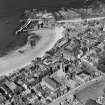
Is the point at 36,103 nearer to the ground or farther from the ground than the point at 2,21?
nearer to the ground

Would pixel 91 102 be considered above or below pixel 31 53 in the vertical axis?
below

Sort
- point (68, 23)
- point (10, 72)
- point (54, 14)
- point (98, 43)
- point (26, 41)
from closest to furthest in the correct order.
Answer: point (10, 72) → point (98, 43) → point (26, 41) → point (68, 23) → point (54, 14)

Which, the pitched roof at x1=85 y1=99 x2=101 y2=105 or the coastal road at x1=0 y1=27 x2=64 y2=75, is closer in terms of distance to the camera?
the pitched roof at x1=85 y1=99 x2=101 y2=105

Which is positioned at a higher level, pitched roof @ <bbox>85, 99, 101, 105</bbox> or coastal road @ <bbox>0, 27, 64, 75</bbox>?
coastal road @ <bbox>0, 27, 64, 75</bbox>

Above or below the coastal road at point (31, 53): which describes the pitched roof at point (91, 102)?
below

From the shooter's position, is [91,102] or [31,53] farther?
[31,53]

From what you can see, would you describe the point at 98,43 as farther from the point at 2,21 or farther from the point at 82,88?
the point at 2,21

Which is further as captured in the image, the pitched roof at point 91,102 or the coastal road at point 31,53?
the coastal road at point 31,53

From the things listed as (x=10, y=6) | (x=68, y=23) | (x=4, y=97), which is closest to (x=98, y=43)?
(x=68, y=23)
